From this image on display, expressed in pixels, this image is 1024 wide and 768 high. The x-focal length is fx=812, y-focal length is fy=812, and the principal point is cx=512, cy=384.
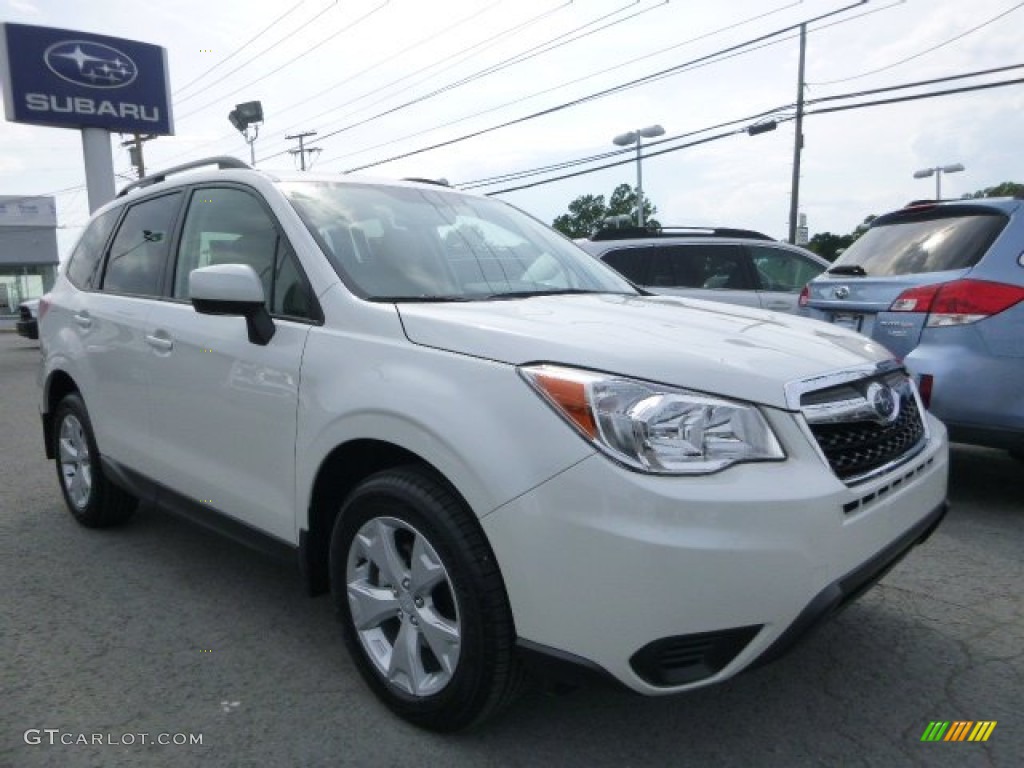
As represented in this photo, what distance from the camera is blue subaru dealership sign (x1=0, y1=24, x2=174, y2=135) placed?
72.6ft

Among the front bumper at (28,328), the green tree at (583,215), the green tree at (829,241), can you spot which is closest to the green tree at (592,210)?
the green tree at (583,215)

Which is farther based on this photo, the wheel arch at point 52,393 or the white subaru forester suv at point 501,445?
the wheel arch at point 52,393

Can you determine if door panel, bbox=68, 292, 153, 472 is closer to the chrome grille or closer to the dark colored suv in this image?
the chrome grille

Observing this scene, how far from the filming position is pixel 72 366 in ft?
13.9

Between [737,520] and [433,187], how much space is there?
2.39 metres

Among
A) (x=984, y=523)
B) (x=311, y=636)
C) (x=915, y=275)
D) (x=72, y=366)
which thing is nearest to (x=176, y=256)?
(x=72, y=366)

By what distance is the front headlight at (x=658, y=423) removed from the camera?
196 centimetres

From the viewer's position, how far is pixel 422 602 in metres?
2.32

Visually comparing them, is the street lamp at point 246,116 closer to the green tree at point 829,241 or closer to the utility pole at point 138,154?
the utility pole at point 138,154

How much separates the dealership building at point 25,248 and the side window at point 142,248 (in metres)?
45.8

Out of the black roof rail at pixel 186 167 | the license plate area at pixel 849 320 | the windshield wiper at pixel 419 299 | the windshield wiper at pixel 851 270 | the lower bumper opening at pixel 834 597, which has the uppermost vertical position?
the black roof rail at pixel 186 167

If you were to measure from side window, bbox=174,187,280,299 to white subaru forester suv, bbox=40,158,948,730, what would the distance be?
1cm

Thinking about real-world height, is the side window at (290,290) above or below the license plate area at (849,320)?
above

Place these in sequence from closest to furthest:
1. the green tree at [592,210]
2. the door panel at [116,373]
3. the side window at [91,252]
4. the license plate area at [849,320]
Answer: the door panel at [116,373], the side window at [91,252], the license plate area at [849,320], the green tree at [592,210]
